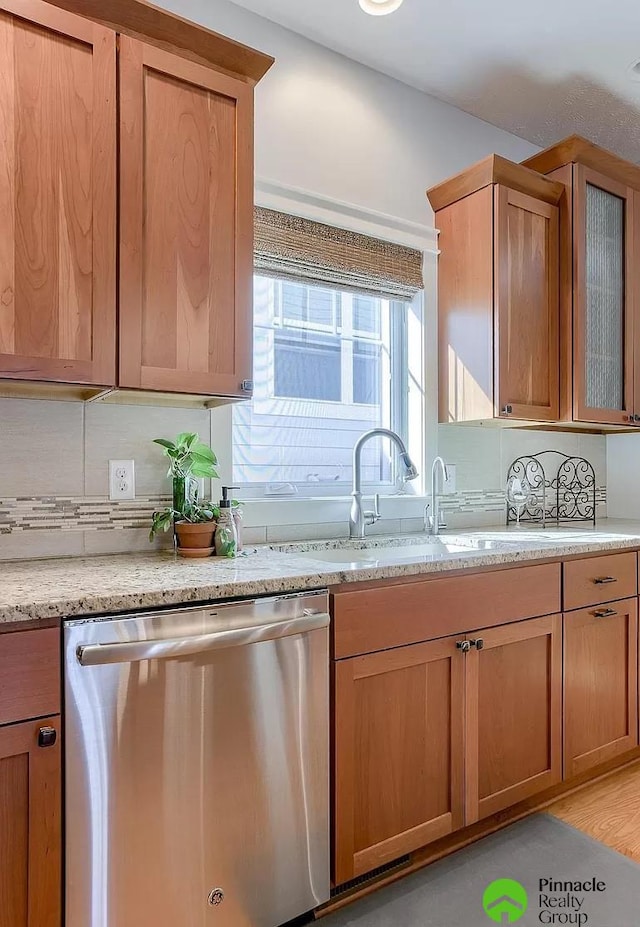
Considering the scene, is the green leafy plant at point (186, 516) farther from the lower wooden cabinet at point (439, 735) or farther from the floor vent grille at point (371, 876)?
the floor vent grille at point (371, 876)

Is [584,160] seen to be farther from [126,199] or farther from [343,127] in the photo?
→ [126,199]

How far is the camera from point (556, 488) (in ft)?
10.3

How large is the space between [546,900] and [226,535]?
1.29 meters

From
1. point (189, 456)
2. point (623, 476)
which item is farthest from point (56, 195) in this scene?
point (623, 476)

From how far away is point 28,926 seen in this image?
1187 millimetres

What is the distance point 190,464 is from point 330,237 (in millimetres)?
1047

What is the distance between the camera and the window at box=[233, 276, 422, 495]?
230 centimetres

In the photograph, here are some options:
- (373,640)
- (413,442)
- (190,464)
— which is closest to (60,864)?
(373,640)

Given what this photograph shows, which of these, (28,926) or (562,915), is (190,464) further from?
(562,915)

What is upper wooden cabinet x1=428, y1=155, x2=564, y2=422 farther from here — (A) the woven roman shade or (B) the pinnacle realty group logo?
(B) the pinnacle realty group logo

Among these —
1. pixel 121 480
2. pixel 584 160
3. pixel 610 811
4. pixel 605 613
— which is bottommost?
pixel 610 811

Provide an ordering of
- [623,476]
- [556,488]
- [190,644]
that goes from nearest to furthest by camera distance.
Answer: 1. [190,644]
2. [556,488]
3. [623,476]

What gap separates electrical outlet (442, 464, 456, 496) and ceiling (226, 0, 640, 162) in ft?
5.08

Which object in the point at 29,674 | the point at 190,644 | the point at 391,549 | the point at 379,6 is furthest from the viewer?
the point at 391,549
